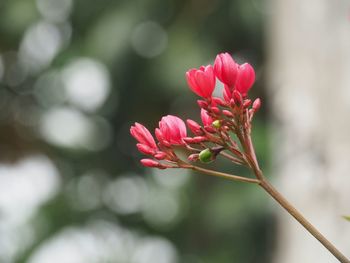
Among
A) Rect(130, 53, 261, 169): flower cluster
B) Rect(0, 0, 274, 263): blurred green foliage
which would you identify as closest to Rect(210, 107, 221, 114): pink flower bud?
Rect(130, 53, 261, 169): flower cluster

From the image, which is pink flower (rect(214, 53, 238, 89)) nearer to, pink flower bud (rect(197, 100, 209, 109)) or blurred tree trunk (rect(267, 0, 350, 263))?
pink flower bud (rect(197, 100, 209, 109))

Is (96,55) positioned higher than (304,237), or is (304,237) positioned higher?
(304,237)

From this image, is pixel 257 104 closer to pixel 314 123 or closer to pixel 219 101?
pixel 219 101

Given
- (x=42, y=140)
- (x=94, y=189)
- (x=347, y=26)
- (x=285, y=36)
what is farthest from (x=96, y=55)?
(x=347, y=26)

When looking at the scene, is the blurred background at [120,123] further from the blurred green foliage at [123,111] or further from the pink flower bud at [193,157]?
the pink flower bud at [193,157]

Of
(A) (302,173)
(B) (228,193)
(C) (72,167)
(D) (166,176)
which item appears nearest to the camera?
(A) (302,173)

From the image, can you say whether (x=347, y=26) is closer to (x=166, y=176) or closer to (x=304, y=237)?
(x=304, y=237)
